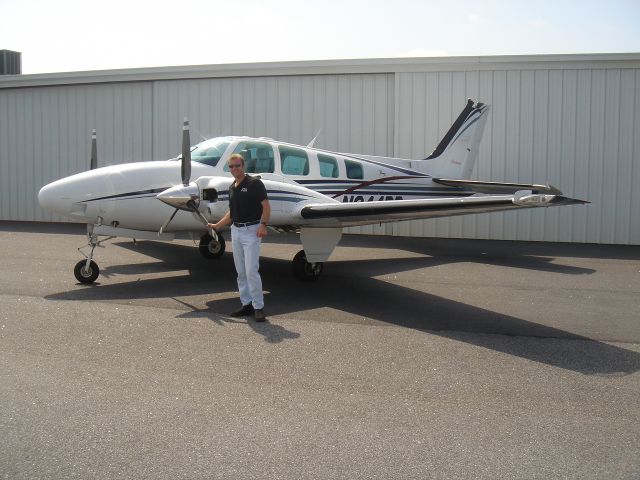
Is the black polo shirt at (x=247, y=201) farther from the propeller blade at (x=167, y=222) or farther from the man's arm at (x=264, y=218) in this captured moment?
the propeller blade at (x=167, y=222)

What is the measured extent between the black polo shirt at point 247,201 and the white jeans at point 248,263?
129 millimetres

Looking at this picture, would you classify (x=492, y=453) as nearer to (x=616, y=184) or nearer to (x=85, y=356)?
(x=85, y=356)

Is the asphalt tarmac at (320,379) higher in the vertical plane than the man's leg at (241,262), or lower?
lower

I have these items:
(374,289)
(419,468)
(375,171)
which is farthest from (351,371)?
(375,171)

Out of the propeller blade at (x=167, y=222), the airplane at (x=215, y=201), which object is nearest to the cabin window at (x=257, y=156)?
the airplane at (x=215, y=201)

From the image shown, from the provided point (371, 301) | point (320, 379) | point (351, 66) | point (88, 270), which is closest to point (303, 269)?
point (371, 301)

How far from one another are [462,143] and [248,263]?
8.91 metres

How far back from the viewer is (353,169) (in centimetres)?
1303

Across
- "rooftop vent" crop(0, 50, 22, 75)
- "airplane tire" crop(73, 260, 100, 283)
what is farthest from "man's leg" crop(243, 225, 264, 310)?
"rooftop vent" crop(0, 50, 22, 75)

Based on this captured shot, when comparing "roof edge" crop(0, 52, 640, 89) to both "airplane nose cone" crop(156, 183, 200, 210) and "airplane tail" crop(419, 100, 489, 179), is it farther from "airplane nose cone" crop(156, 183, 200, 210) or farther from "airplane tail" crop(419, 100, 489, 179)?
"airplane nose cone" crop(156, 183, 200, 210)

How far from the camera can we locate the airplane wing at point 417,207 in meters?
7.04

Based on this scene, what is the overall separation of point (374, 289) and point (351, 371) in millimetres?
4317

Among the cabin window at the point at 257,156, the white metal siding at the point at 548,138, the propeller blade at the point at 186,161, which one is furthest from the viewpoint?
the white metal siding at the point at 548,138

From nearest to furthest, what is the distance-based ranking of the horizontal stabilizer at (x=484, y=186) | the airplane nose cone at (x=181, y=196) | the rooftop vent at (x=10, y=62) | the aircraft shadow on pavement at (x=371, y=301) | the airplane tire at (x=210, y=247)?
the aircraft shadow on pavement at (x=371, y=301)
the airplane nose cone at (x=181, y=196)
the airplane tire at (x=210, y=247)
the horizontal stabilizer at (x=484, y=186)
the rooftop vent at (x=10, y=62)
